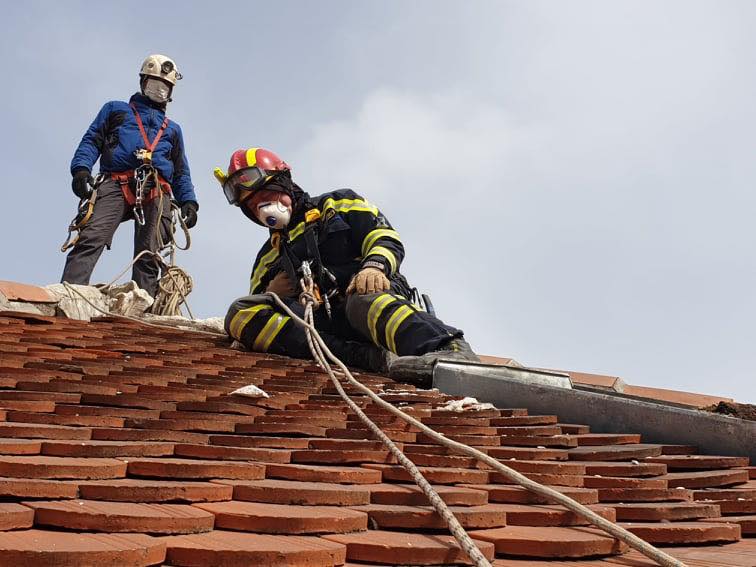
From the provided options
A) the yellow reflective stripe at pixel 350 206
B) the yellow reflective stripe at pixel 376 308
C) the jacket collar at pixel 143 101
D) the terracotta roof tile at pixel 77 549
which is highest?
the jacket collar at pixel 143 101

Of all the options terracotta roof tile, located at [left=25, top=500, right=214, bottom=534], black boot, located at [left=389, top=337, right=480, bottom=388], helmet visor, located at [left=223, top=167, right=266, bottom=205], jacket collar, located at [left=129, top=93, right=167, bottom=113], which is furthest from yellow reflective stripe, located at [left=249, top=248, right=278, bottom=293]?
terracotta roof tile, located at [left=25, top=500, right=214, bottom=534]

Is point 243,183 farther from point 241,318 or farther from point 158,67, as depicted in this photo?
point 158,67

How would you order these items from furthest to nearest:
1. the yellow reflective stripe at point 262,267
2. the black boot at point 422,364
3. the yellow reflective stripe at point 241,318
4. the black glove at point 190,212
Result: the black glove at point 190,212 < the yellow reflective stripe at point 262,267 < the yellow reflective stripe at point 241,318 < the black boot at point 422,364

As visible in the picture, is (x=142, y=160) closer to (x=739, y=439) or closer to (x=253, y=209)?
(x=253, y=209)

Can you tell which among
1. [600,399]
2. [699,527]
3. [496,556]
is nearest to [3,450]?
[496,556]

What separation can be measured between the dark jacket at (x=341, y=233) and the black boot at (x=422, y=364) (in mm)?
772

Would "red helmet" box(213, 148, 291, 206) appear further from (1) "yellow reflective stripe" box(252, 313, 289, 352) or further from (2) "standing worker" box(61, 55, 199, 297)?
(2) "standing worker" box(61, 55, 199, 297)

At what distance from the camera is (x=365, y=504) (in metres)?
1.59

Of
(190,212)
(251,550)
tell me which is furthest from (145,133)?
(251,550)

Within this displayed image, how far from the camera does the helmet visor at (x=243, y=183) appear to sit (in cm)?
443

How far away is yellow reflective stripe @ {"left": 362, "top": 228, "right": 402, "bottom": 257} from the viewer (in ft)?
13.9

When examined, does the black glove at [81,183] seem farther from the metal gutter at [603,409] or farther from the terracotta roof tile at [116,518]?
the terracotta roof tile at [116,518]

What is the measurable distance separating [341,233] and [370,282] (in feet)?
1.64

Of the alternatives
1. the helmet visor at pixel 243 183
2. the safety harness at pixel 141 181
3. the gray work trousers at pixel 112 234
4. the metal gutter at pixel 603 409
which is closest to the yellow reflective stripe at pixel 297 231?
the helmet visor at pixel 243 183
